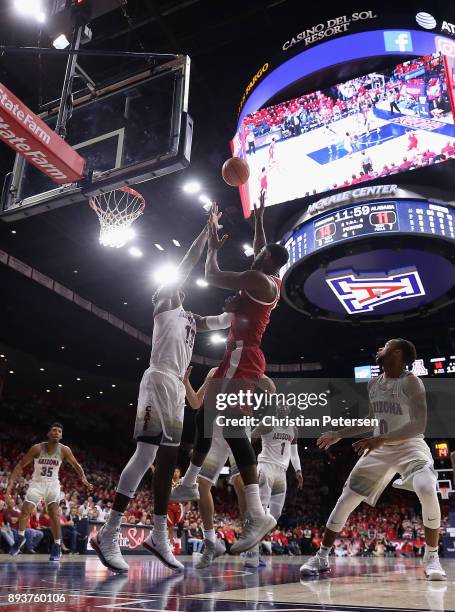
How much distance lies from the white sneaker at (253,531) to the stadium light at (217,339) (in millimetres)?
17275

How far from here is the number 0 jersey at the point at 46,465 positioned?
7.38 meters

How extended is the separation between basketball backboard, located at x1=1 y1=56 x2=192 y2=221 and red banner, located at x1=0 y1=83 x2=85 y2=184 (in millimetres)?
255

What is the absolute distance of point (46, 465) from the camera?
24.4 feet

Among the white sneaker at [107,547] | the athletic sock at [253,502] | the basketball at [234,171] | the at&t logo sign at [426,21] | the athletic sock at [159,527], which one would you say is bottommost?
the white sneaker at [107,547]

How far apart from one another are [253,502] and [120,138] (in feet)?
15.6

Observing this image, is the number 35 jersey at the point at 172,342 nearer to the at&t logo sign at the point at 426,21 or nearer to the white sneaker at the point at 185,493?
the white sneaker at the point at 185,493

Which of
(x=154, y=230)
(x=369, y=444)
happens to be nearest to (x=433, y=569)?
(x=369, y=444)

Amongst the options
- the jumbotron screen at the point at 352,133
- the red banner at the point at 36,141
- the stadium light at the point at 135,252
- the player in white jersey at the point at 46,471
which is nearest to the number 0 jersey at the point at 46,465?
the player in white jersey at the point at 46,471

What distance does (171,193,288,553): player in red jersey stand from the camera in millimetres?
3676

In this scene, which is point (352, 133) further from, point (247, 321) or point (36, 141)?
point (247, 321)

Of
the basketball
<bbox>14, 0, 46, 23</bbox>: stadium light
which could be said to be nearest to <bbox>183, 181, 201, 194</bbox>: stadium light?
<bbox>14, 0, 46, 23</bbox>: stadium light

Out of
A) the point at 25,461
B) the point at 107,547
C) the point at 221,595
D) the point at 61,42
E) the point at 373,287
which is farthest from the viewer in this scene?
the point at 373,287

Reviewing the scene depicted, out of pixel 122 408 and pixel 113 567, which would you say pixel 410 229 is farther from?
pixel 122 408

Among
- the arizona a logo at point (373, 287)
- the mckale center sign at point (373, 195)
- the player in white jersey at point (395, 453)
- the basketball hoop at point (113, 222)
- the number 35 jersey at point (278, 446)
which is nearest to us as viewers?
the player in white jersey at point (395, 453)
